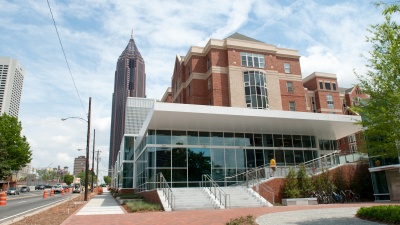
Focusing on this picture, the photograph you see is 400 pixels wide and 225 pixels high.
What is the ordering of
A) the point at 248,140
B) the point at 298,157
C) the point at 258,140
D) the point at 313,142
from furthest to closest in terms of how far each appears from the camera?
the point at 313,142 → the point at 298,157 → the point at 258,140 → the point at 248,140

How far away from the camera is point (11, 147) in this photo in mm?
55031

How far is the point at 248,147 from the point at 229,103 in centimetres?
887

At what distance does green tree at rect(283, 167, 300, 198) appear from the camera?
22.0 meters

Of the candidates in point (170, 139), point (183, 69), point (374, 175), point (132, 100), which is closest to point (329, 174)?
point (374, 175)

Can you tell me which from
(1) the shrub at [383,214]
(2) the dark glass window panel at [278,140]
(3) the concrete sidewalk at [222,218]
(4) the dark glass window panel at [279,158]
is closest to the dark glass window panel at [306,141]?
(2) the dark glass window panel at [278,140]

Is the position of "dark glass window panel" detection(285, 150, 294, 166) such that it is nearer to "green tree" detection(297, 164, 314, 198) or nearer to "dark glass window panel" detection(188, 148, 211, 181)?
"green tree" detection(297, 164, 314, 198)

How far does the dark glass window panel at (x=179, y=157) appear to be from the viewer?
25.6 m

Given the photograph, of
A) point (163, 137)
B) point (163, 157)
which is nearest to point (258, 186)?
point (163, 157)

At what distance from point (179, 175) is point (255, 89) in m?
15.5

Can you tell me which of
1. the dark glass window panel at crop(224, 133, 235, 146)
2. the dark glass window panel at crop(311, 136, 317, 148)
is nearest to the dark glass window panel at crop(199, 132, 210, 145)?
the dark glass window panel at crop(224, 133, 235, 146)

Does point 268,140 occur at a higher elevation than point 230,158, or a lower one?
higher

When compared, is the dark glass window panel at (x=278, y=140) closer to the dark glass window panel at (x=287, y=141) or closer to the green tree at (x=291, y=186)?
the dark glass window panel at (x=287, y=141)

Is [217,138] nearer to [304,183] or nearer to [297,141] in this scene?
[304,183]

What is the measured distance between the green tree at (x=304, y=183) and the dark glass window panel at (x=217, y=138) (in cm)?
703
